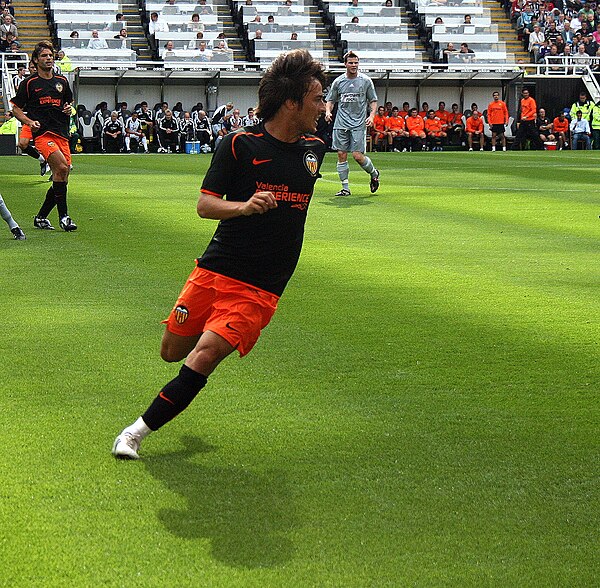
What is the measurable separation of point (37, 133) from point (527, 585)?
10.9 metres

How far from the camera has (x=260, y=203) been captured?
4590 mm

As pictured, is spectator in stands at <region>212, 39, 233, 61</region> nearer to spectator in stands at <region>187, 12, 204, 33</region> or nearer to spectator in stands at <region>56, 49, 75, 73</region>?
spectator in stands at <region>187, 12, 204, 33</region>

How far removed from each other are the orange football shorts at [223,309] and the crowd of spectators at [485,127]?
3433cm

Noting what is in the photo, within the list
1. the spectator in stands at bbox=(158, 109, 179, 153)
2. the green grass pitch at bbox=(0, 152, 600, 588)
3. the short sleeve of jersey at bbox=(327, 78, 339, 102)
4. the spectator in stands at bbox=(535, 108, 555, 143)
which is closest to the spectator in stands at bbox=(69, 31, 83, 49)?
the spectator in stands at bbox=(158, 109, 179, 153)

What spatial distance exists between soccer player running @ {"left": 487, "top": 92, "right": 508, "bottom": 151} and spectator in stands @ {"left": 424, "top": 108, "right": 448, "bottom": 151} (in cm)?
178

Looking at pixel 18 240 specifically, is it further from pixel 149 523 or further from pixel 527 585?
pixel 527 585

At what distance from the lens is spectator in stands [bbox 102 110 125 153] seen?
36.5 meters

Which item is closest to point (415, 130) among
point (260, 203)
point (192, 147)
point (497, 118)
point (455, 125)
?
point (455, 125)

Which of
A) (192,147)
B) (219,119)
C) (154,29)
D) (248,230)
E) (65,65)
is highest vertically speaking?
(248,230)

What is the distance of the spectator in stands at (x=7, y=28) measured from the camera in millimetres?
38219

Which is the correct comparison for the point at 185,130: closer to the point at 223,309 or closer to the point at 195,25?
the point at 195,25

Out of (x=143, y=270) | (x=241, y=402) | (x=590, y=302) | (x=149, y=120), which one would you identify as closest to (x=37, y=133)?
(x=143, y=270)

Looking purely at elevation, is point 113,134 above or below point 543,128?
above

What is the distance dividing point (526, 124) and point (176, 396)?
122ft
